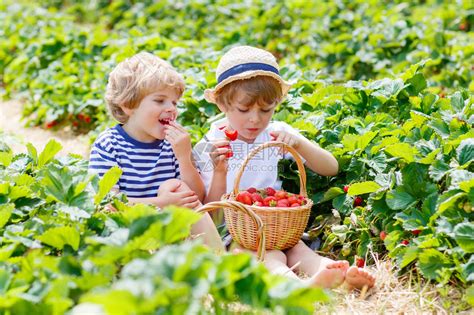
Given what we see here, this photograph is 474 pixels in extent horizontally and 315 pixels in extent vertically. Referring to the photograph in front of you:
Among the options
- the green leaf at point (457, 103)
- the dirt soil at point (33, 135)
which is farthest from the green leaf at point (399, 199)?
the dirt soil at point (33, 135)

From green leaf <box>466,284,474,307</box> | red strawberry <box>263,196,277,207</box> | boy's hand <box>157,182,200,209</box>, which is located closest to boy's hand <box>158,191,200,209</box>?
boy's hand <box>157,182,200,209</box>

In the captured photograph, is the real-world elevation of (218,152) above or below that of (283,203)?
above

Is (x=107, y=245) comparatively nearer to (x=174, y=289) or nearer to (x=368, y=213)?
(x=174, y=289)

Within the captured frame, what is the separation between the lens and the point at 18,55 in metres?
8.11

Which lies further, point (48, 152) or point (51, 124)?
point (51, 124)

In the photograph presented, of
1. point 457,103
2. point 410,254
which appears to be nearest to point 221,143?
point 410,254

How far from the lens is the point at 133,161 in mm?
3891

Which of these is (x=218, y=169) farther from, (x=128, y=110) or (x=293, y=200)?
(x=128, y=110)

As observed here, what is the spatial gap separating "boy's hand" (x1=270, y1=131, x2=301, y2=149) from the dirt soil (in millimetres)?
2509

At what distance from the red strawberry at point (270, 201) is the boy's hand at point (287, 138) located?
1.11 ft

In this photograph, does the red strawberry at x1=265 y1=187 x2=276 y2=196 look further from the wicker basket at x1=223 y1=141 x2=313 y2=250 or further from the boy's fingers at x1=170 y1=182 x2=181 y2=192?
the boy's fingers at x1=170 y1=182 x2=181 y2=192

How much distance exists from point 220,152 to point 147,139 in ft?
1.78

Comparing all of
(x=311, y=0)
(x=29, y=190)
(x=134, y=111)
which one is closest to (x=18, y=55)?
(x=311, y=0)

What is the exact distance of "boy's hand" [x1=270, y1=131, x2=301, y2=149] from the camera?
3.66 m
